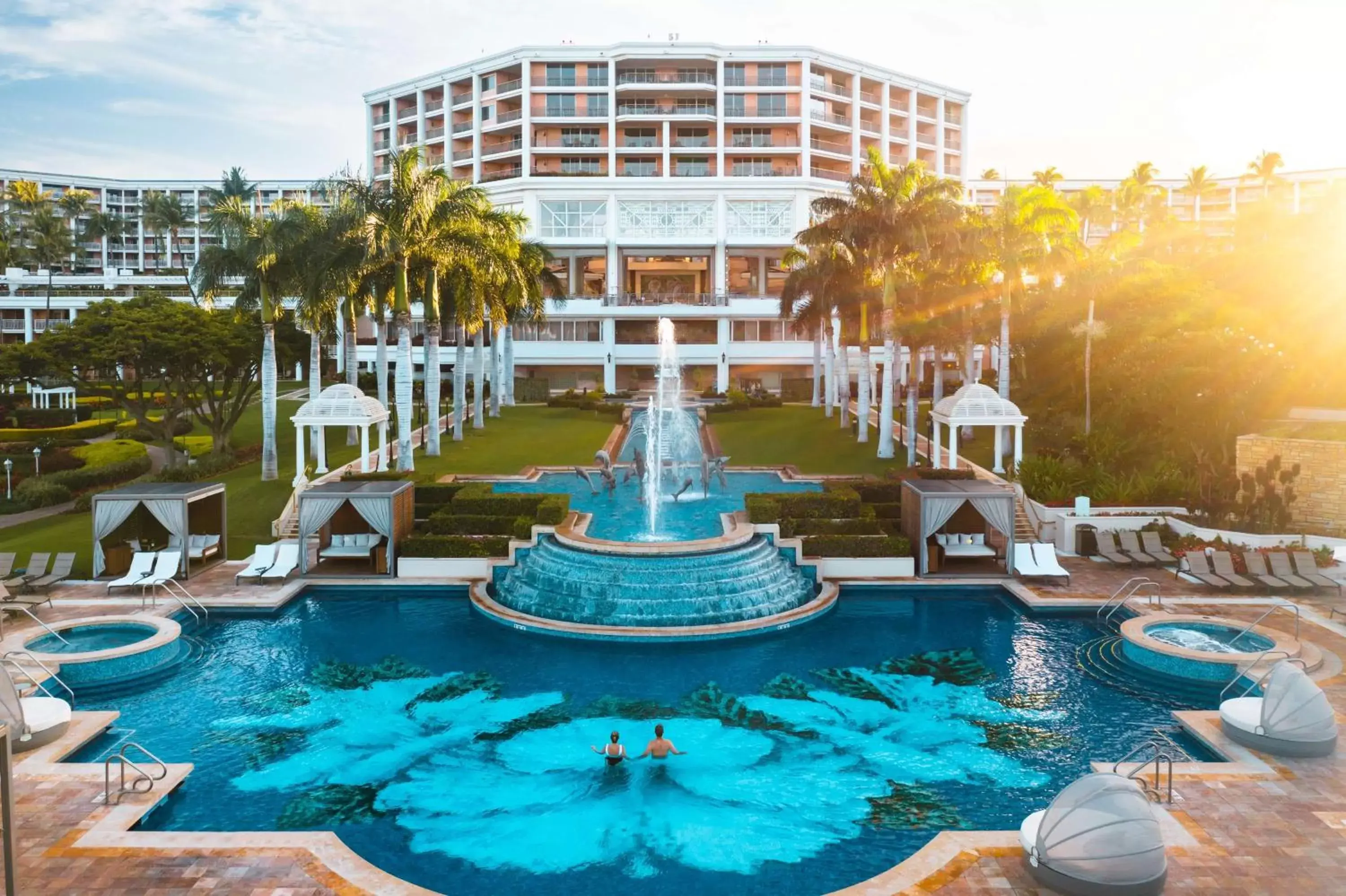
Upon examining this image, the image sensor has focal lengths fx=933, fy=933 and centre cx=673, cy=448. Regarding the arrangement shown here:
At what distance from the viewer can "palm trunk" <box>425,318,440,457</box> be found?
37344 mm

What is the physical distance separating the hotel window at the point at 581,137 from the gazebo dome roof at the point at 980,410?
53417 mm

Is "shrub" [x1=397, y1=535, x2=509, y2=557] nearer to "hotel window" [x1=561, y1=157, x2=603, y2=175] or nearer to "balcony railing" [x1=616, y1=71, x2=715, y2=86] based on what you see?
"hotel window" [x1=561, y1=157, x2=603, y2=175]

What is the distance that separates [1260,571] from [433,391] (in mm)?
28846

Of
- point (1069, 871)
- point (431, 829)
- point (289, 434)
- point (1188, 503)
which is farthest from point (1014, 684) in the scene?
point (289, 434)

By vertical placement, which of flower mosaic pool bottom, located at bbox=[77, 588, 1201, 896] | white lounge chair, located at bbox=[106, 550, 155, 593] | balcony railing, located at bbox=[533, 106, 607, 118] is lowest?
flower mosaic pool bottom, located at bbox=[77, 588, 1201, 896]

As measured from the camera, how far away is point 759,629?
1947cm

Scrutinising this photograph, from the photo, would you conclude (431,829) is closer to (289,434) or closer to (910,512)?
(910,512)

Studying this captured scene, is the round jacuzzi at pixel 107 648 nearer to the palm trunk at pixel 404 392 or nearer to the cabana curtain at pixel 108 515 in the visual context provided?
the cabana curtain at pixel 108 515

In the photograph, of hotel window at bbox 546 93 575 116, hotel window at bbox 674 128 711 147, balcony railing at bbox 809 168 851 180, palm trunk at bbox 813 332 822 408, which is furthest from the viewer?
hotel window at bbox 674 128 711 147

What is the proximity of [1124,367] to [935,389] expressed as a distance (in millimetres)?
8355

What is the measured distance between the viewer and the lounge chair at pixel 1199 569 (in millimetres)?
21531

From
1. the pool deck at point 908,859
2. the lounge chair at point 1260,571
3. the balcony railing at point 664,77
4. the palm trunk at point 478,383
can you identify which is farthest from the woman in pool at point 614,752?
the balcony railing at point 664,77

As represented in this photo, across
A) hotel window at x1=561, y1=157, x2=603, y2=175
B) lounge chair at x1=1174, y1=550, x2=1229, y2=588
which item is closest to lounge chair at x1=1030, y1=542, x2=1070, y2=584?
lounge chair at x1=1174, y1=550, x2=1229, y2=588

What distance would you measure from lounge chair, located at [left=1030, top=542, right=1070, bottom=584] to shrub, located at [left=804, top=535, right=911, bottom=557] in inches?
119
